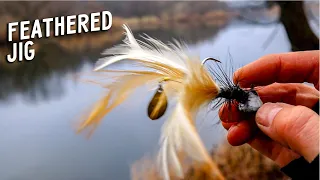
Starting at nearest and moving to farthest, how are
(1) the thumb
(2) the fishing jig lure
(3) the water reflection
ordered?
(1) the thumb, (2) the fishing jig lure, (3) the water reflection

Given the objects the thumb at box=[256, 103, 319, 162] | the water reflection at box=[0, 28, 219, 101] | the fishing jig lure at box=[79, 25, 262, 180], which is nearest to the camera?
the thumb at box=[256, 103, 319, 162]

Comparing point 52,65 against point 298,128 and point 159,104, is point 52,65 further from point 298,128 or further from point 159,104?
point 298,128

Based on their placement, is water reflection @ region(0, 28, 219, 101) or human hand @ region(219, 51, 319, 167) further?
water reflection @ region(0, 28, 219, 101)

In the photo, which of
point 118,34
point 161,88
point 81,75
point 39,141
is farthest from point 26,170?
point 161,88

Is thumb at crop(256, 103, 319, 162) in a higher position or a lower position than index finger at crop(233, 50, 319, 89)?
lower

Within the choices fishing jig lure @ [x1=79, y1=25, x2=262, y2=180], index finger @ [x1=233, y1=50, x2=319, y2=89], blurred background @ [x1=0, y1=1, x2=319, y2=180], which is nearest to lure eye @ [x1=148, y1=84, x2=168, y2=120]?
fishing jig lure @ [x1=79, y1=25, x2=262, y2=180]

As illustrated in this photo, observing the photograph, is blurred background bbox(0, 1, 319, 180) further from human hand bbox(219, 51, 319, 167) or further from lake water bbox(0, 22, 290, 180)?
human hand bbox(219, 51, 319, 167)

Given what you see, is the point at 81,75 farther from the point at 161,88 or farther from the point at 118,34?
the point at 161,88
